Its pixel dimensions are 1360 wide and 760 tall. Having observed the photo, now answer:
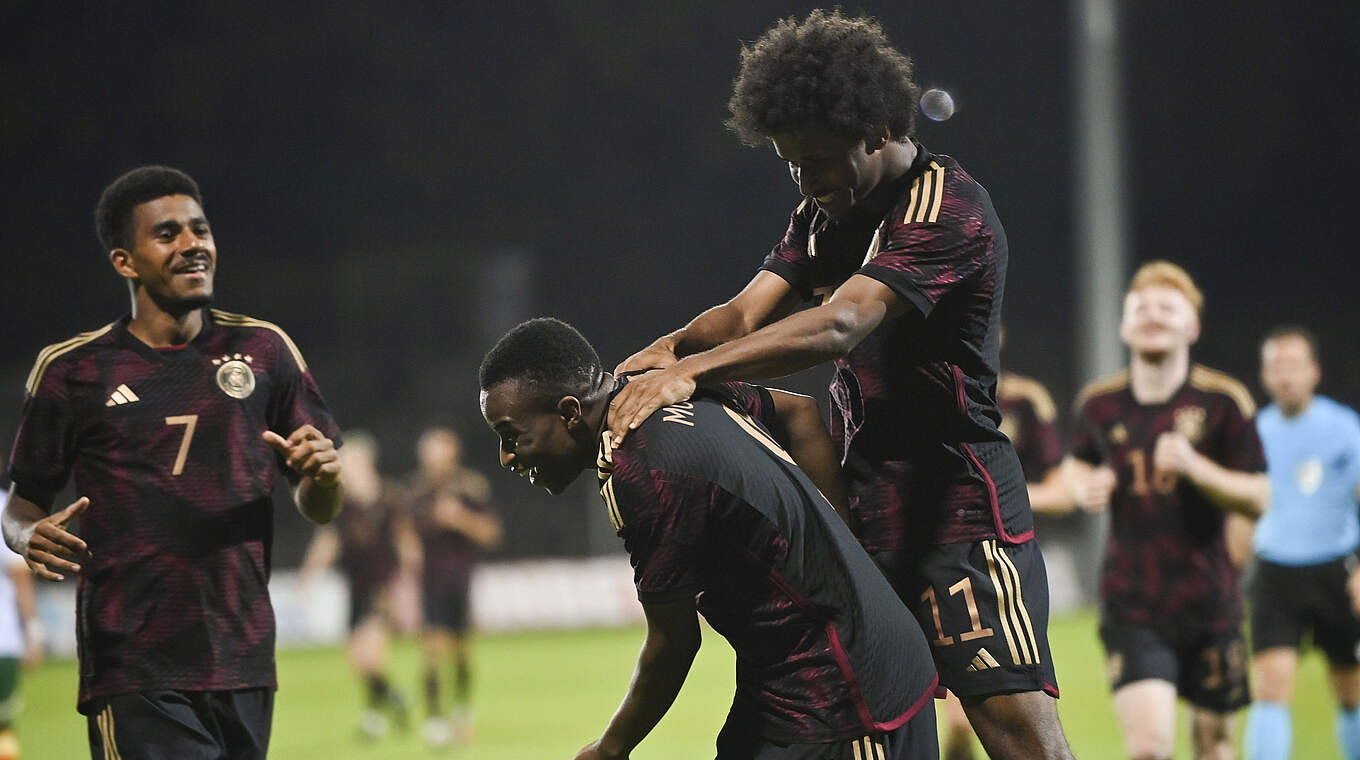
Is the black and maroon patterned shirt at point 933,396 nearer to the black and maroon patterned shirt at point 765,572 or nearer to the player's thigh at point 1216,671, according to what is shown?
the black and maroon patterned shirt at point 765,572

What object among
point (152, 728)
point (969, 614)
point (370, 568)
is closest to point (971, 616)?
point (969, 614)

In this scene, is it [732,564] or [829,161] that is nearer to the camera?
[732,564]

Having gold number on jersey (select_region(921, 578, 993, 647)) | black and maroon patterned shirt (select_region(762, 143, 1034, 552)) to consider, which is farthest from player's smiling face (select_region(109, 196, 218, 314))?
gold number on jersey (select_region(921, 578, 993, 647))

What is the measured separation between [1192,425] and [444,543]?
8468mm

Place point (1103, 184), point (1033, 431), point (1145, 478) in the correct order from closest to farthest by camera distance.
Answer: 1. point (1145, 478)
2. point (1033, 431)
3. point (1103, 184)

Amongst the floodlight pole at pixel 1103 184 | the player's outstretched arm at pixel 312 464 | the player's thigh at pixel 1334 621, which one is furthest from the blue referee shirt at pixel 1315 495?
the floodlight pole at pixel 1103 184

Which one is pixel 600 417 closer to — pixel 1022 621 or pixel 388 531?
pixel 1022 621

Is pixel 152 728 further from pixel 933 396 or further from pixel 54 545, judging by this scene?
pixel 933 396

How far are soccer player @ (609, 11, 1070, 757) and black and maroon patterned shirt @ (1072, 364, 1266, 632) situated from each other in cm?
261

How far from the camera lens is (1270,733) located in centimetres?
743

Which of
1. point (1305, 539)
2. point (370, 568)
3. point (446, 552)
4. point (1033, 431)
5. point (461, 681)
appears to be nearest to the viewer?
point (1033, 431)

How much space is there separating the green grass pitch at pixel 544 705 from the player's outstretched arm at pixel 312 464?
20.6ft

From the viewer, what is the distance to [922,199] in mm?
3945

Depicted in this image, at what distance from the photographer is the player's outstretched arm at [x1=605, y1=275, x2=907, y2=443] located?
353cm
